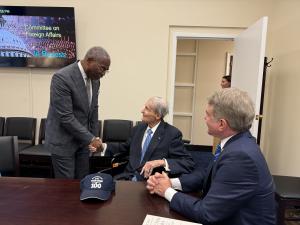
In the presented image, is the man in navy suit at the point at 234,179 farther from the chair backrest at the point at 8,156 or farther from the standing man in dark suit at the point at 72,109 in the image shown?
the chair backrest at the point at 8,156

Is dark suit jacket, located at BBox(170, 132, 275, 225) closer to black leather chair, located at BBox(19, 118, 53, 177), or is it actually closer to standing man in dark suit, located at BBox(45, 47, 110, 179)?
standing man in dark suit, located at BBox(45, 47, 110, 179)

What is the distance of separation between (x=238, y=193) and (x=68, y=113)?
1.30 meters

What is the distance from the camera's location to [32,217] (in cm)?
108

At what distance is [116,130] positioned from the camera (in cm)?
363

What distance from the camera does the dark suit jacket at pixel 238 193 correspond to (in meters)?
1.05

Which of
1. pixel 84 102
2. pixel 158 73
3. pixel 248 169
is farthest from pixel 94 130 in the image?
pixel 158 73

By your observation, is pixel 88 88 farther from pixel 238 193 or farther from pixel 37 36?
pixel 37 36

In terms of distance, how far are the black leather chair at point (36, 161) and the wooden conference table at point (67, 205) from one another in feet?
5.36

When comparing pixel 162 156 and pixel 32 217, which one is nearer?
pixel 32 217

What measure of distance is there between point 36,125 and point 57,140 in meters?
2.04

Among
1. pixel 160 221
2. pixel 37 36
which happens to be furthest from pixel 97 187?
pixel 37 36

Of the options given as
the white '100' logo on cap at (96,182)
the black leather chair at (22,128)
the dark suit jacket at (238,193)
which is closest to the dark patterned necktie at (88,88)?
the white '100' logo on cap at (96,182)

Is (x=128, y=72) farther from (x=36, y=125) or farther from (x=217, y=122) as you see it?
(x=217, y=122)

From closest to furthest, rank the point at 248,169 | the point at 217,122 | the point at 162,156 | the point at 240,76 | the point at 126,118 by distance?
the point at 248,169, the point at 217,122, the point at 162,156, the point at 240,76, the point at 126,118
